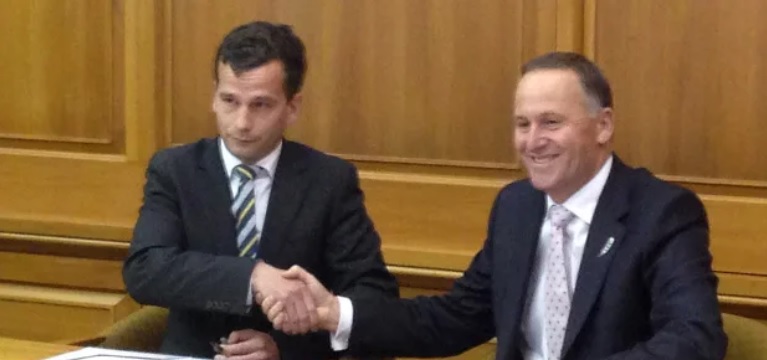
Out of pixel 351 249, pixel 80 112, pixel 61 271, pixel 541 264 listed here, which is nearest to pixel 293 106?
pixel 351 249

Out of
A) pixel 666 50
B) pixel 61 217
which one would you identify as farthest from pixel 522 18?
pixel 61 217

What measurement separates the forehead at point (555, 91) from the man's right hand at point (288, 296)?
604mm

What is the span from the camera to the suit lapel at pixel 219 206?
2.79 meters

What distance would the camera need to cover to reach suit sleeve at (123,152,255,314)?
2.60 meters

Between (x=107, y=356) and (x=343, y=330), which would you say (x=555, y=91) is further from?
(x=107, y=356)

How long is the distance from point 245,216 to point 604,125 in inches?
33.7

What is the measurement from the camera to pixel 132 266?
279cm

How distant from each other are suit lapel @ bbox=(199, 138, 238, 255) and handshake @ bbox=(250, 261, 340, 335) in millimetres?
215

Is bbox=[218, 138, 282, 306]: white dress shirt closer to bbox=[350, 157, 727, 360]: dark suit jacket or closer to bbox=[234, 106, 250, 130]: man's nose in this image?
bbox=[234, 106, 250, 130]: man's nose

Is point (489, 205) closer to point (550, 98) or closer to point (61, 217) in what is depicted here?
point (550, 98)

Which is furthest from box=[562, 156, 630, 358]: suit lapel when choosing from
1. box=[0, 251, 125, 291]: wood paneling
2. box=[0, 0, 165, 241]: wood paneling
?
box=[0, 251, 125, 291]: wood paneling

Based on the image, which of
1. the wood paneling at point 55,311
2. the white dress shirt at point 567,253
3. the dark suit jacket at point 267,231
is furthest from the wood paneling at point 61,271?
the white dress shirt at point 567,253

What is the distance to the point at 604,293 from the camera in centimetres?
238

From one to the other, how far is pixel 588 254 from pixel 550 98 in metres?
0.31
